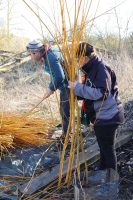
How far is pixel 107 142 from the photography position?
13.6ft

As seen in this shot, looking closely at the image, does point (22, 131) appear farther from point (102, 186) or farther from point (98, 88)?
point (98, 88)

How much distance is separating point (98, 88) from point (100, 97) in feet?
0.32

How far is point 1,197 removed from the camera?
14.0ft

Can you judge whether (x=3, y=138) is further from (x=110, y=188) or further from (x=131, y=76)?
(x=131, y=76)

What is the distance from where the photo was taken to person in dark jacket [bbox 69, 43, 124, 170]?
3803 mm

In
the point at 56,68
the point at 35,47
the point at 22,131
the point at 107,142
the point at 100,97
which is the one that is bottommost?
the point at 22,131

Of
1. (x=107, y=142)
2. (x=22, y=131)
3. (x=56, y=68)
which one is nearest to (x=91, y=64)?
(x=107, y=142)

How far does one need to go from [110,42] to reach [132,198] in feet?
36.9

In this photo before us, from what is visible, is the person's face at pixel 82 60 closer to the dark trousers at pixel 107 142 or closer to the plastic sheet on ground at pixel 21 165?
the dark trousers at pixel 107 142

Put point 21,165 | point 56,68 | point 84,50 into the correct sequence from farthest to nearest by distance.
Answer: point 56,68, point 21,165, point 84,50

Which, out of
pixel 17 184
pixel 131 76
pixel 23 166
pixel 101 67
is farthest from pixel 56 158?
pixel 131 76

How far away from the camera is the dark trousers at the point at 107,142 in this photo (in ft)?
13.3

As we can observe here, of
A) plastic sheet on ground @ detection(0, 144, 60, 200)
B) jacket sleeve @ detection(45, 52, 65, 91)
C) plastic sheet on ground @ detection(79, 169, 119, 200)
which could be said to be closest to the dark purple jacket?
plastic sheet on ground @ detection(79, 169, 119, 200)

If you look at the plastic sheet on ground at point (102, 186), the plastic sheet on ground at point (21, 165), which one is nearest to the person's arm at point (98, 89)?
the plastic sheet on ground at point (102, 186)
